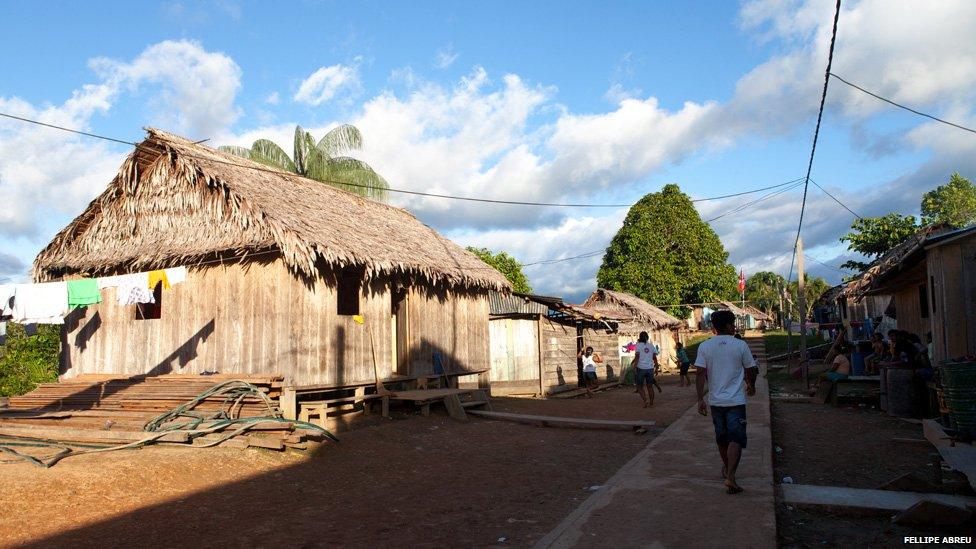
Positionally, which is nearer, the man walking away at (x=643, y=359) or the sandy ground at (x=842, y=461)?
the sandy ground at (x=842, y=461)

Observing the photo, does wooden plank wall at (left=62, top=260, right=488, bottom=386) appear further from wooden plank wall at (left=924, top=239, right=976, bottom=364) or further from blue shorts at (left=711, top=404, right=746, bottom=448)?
wooden plank wall at (left=924, top=239, right=976, bottom=364)

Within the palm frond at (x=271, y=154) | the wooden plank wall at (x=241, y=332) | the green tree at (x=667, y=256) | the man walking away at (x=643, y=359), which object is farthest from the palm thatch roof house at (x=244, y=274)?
the green tree at (x=667, y=256)

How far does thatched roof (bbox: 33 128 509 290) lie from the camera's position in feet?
34.9

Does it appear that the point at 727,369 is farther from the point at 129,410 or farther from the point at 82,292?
the point at 82,292

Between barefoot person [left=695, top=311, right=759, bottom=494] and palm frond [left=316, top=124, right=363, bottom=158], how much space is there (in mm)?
20686

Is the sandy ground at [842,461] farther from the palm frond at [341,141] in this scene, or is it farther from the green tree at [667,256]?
the green tree at [667,256]

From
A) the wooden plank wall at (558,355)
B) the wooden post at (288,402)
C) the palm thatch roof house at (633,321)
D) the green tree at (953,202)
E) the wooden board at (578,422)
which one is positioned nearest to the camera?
the wooden post at (288,402)

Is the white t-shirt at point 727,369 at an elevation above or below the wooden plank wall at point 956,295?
below

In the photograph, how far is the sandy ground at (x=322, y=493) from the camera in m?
5.41

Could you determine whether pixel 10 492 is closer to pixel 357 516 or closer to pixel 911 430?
pixel 357 516

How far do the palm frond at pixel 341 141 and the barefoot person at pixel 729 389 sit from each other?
67.9 ft

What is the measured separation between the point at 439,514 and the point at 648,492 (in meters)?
1.95

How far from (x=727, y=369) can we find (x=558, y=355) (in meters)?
14.8

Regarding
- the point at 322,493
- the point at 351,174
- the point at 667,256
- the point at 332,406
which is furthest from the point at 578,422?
the point at 667,256
